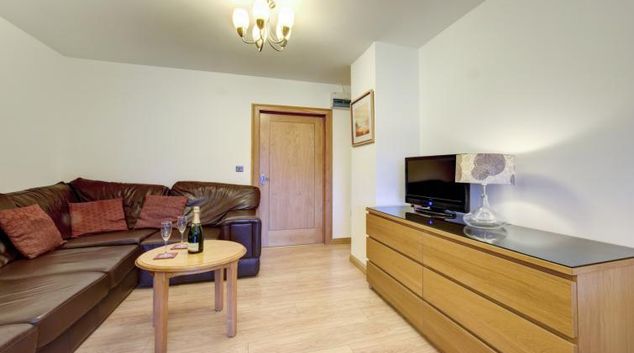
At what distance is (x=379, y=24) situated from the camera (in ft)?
7.70

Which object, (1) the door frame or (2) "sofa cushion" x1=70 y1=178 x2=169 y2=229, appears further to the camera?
(1) the door frame

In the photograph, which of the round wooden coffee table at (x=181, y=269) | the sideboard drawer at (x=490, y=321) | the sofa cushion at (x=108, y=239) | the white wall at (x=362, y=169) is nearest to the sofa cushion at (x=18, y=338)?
the round wooden coffee table at (x=181, y=269)

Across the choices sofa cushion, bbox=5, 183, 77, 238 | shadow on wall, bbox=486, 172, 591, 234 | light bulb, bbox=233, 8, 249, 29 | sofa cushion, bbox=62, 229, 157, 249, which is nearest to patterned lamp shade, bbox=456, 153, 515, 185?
shadow on wall, bbox=486, 172, 591, 234

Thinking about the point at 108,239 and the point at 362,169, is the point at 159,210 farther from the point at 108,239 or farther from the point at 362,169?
the point at 362,169

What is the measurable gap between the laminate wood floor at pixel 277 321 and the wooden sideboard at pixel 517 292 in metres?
0.30

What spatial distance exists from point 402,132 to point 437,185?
84cm

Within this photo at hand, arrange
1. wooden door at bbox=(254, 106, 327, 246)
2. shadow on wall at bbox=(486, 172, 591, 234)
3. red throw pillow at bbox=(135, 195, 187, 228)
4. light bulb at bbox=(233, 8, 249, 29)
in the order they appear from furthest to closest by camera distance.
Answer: wooden door at bbox=(254, 106, 327, 246) < red throw pillow at bbox=(135, 195, 187, 228) < light bulb at bbox=(233, 8, 249, 29) < shadow on wall at bbox=(486, 172, 591, 234)

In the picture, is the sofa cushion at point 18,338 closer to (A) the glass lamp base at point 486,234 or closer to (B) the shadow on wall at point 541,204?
(A) the glass lamp base at point 486,234

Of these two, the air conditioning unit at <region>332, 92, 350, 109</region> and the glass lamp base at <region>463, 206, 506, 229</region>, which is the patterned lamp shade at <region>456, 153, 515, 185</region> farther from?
the air conditioning unit at <region>332, 92, 350, 109</region>

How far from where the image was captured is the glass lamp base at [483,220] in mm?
1660

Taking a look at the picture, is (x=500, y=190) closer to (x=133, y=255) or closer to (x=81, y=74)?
(x=133, y=255)

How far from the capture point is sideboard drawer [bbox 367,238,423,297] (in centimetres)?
179

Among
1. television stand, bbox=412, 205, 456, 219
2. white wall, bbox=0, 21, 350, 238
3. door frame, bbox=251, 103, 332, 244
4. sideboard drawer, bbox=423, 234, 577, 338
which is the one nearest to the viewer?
sideboard drawer, bbox=423, 234, 577, 338

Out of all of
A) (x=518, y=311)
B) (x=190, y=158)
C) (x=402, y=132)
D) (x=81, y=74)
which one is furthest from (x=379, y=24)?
(x=81, y=74)
